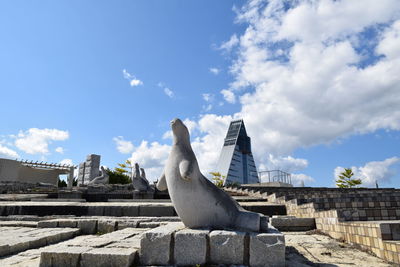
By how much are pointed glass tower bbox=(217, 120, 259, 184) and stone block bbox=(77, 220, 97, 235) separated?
76.0 metres

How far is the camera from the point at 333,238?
5.11m

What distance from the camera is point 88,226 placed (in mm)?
5992

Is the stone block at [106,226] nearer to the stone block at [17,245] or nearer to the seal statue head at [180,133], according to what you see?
the stone block at [17,245]

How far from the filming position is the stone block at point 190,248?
3.15 meters

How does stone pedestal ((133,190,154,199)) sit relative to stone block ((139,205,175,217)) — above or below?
above

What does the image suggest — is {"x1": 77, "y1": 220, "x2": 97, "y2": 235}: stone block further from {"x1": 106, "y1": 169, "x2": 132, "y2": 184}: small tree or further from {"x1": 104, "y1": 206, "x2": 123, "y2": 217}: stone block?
{"x1": 106, "y1": 169, "x2": 132, "y2": 184}: small tree

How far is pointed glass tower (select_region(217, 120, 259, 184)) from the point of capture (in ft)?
281

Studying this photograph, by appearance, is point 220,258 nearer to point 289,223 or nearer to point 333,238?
point 333,238

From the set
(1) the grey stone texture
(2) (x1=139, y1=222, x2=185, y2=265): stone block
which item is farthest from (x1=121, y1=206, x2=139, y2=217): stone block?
(1) the grey stone texture

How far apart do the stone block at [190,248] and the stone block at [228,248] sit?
11 centimetres

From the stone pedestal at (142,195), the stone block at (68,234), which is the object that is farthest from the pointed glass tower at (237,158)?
the stone block at (68,234)

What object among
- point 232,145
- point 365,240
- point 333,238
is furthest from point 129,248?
point 232,145

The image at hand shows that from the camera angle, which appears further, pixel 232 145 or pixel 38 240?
pixel 232 145

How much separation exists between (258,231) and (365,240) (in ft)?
5.96
